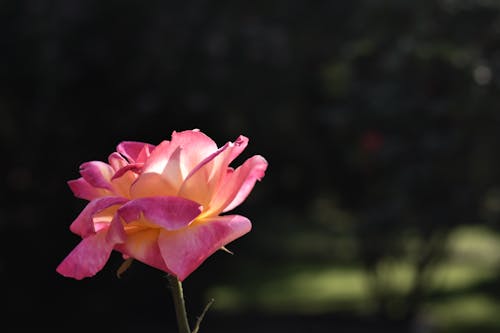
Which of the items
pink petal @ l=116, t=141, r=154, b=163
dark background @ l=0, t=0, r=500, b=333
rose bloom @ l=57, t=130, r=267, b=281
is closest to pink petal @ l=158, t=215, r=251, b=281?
rose bloom @ l=57, t=130, r=267, b=281

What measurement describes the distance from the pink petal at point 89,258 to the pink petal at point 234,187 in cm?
13

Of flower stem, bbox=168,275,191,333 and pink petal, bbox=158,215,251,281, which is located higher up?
pink petal, bbox=158,215,251,281

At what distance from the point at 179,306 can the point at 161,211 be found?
0.32 ft

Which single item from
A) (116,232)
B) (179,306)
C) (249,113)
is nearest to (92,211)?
(116,232)

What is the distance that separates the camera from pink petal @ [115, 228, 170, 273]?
0.95 m

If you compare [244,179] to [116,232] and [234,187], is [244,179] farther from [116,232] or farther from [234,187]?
[116,232]

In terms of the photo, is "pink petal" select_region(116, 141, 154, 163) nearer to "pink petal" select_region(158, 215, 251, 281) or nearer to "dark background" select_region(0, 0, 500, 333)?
"pink petal" select_region(158, 215, 251, 281)

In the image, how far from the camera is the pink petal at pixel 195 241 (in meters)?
0.93

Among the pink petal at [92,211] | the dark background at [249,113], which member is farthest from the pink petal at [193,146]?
the dark background at [249,113]

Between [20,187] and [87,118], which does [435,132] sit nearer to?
[87,118]

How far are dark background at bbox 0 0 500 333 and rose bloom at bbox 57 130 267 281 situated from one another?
4219 millimetres

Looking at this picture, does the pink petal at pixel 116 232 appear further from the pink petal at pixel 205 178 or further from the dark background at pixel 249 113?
the dark background at pixel 249 113

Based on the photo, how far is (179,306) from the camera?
0.93 meters

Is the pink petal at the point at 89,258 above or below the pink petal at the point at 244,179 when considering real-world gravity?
below
